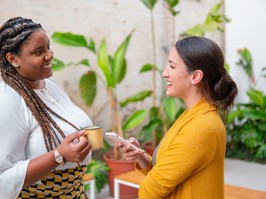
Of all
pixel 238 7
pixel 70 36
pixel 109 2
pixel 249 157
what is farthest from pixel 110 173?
pixel 238 7

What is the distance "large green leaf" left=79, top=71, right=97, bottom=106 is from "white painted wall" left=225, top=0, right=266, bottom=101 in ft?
10.9

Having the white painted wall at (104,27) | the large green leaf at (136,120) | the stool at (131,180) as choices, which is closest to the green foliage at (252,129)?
the white painted wall at (104,27)

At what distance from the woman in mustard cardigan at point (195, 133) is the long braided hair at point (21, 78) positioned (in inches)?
12.3

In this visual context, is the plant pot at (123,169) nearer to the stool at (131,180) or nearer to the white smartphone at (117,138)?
the stool at (131,180)

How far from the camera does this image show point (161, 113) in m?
4.43

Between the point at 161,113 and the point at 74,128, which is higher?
the point at 74,128

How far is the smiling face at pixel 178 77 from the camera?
1.41 metres

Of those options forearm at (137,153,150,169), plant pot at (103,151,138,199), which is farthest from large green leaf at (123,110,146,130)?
forearm at (137,153,150,169)

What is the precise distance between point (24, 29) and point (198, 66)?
755 millimetres

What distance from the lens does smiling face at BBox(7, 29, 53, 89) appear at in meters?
1.43

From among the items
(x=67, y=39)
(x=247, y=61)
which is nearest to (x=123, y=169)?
(x=67, y=39)

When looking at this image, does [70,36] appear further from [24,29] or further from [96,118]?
[24,29]

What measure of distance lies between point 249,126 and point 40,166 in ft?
15.1

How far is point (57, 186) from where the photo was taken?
1.48m
